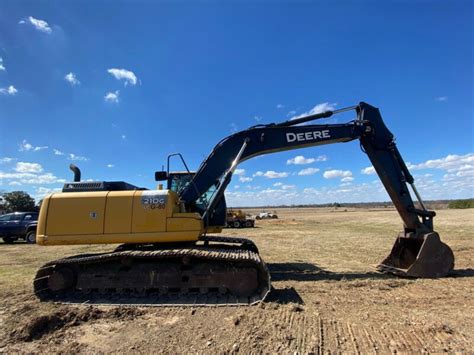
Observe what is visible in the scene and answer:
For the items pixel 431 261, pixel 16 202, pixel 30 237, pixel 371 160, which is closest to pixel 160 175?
pixel 371 160

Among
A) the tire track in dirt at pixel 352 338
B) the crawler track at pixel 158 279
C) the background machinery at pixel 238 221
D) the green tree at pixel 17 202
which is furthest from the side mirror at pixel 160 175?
the green tree at pixel 17 202

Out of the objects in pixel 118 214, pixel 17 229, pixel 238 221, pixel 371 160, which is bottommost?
pixel 118 214

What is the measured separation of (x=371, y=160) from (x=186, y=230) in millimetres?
5672

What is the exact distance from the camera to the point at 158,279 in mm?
7852

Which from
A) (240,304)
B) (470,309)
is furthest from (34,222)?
(470,309)

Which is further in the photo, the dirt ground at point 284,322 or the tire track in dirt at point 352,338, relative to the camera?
the dirt ground at point 284,322

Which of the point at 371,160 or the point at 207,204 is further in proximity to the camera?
the point at 371,160

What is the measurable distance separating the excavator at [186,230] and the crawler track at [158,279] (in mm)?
21

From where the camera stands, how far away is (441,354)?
4.68 meters

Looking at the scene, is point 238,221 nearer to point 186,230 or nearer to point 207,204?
point 207,204

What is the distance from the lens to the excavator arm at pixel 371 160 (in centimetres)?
919

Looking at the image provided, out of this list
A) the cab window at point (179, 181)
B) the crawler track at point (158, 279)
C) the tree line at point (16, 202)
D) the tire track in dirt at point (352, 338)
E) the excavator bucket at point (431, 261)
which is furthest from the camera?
the tree line at point (16, 202)

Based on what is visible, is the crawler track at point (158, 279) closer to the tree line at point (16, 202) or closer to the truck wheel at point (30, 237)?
the truck wheel at point (30, 237)

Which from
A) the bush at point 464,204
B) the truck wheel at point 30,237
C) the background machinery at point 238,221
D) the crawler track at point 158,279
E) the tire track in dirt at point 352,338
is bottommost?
the tire track in dirt at point 352,338
